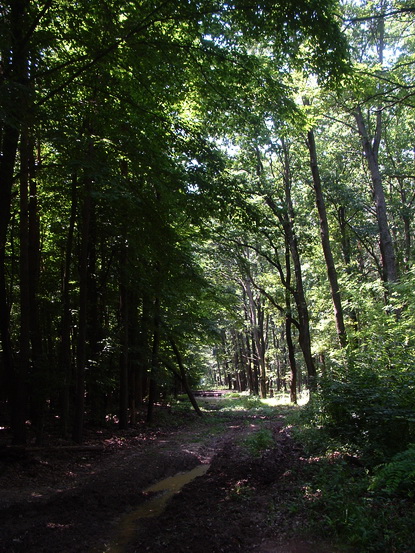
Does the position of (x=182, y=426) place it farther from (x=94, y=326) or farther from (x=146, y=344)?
(x=94, y=326)

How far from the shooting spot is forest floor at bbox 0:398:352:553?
4934 millimetres

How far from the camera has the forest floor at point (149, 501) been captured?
4934 mm

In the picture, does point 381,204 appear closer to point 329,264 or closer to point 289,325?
point 329,264

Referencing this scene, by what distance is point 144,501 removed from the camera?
7.38 meters

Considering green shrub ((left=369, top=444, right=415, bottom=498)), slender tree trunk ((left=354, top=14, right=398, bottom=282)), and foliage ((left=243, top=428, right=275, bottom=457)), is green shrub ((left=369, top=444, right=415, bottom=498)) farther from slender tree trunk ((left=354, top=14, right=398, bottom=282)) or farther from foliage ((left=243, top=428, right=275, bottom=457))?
slender tree trunk ((left=354, top=14, right=398, bottom=282))

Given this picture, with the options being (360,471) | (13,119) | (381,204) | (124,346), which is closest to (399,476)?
(360,471)

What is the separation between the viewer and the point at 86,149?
7656mm

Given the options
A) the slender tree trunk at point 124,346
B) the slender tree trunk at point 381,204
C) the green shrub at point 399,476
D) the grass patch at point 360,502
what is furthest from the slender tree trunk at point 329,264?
the green shrub at point 399,476

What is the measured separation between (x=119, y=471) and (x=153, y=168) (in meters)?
6.81

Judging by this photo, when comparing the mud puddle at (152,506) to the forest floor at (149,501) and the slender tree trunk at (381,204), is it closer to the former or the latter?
the forest floor at (149,501)

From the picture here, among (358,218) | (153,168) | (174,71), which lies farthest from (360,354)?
(358,218)

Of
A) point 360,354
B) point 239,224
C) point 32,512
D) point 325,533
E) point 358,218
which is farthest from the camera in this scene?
point 358,218

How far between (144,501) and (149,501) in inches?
3.7

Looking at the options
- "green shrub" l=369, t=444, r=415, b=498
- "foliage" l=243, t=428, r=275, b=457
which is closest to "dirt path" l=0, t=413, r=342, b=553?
"foliage" l=243, t=428, r=275, b=457
